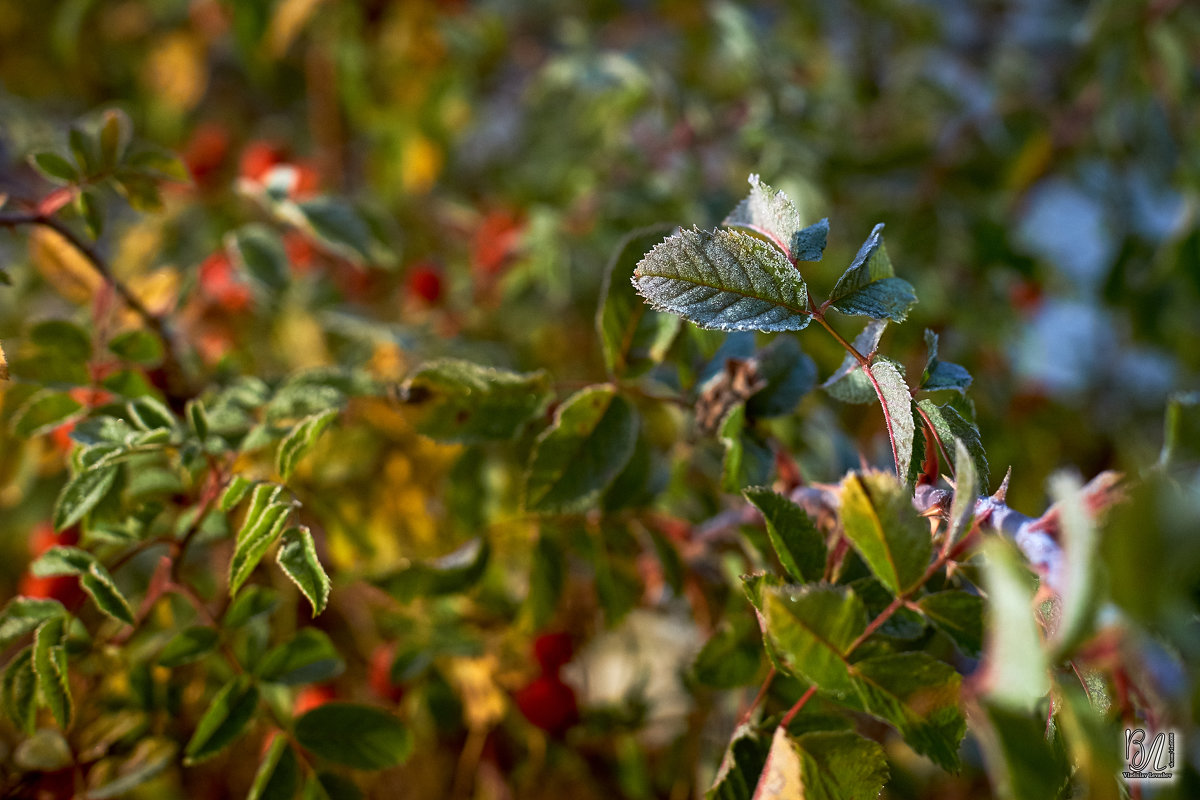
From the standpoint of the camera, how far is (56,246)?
0.68 m

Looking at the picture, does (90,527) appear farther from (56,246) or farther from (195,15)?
(195,15)

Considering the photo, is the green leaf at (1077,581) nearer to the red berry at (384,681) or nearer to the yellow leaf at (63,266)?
the red berry at (384,681)

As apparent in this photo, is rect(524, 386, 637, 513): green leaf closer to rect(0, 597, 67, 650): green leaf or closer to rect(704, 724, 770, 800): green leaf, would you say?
rect(704, 724, 770, 800): green leaf

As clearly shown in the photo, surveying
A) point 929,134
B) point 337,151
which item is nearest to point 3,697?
point 337,151

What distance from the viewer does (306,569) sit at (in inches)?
14.6

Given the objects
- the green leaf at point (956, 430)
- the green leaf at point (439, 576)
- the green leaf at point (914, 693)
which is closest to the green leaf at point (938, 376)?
the green leaf at point (956, 430)

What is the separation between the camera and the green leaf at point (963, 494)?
302 millimetres

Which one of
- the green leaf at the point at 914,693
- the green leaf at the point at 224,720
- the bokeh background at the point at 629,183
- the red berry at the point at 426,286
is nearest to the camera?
Result: the green leaf at the point at 914,693

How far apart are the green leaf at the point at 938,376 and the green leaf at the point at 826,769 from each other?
157 mm

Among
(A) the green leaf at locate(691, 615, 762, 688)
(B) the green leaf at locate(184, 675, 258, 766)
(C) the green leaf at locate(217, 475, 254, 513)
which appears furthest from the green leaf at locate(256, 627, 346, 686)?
(A) the green leaf at locate(691, 615, 762, 688)

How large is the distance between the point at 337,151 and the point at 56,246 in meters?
0.52

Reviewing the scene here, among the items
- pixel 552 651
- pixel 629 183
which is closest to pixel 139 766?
pixel 552 651

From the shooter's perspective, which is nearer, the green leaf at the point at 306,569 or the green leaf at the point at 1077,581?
the green leaf at the point at 1077,581

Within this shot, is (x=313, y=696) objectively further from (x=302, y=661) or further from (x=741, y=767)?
(x=741, y=767)
